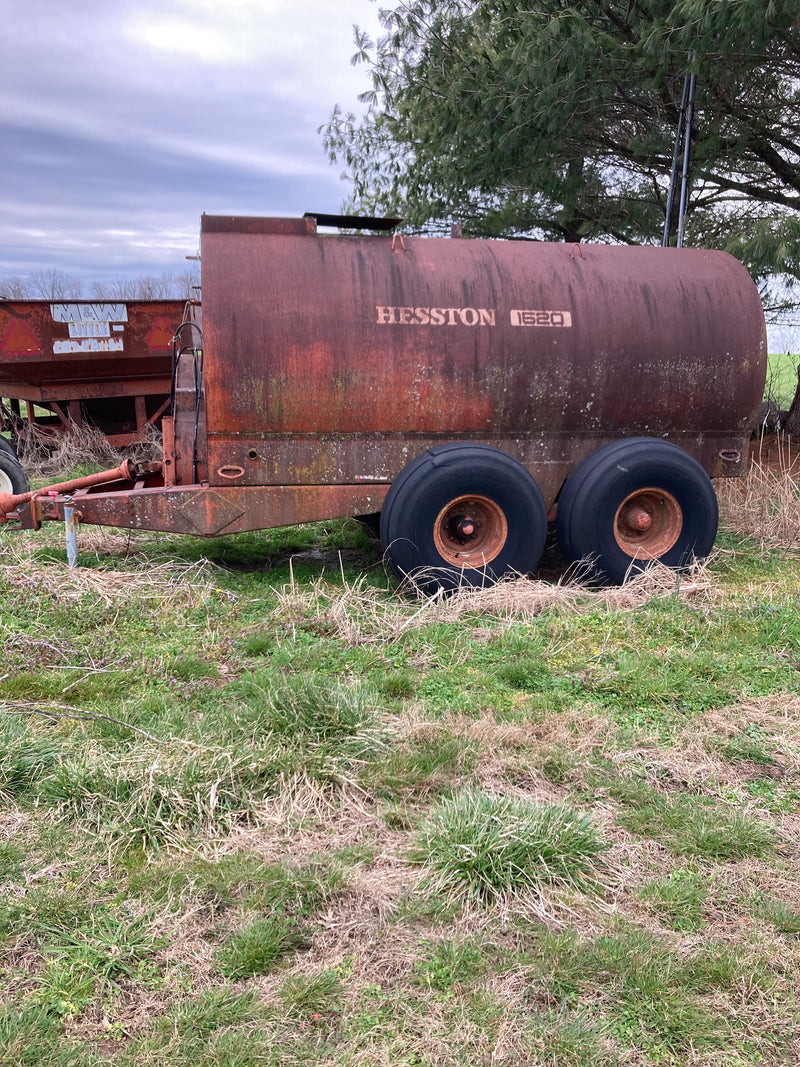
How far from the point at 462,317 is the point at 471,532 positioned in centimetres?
140

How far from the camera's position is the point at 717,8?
6.66 metres

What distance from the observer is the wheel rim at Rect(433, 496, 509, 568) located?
539 cm

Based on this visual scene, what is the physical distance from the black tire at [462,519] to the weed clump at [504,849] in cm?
250

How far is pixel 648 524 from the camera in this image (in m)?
5.73

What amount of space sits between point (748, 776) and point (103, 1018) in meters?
2.52

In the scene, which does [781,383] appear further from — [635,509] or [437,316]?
[437,316]

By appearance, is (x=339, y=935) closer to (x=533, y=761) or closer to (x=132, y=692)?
(x=533, y=761)

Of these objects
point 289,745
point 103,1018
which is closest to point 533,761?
point 289,745

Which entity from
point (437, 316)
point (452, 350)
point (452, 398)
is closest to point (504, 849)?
point (452, 398)

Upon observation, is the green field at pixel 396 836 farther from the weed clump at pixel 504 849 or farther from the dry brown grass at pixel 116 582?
the dry brown grass at pixel 116 582

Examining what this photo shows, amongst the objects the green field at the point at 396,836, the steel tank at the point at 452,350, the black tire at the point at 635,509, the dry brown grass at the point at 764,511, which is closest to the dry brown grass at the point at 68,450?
the steel tank at the point at 452,350

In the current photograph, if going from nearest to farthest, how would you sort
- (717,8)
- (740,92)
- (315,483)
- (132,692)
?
(132,692), (315,483), (717,8), (740,92)

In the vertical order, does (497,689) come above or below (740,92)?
below

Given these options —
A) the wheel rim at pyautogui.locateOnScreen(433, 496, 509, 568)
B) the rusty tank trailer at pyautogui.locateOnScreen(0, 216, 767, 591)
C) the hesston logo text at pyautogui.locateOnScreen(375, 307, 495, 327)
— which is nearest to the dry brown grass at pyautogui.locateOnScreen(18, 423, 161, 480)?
the rusty tank trailer at pyautogui.locateOnScreen(0, 216, 767, 591)
